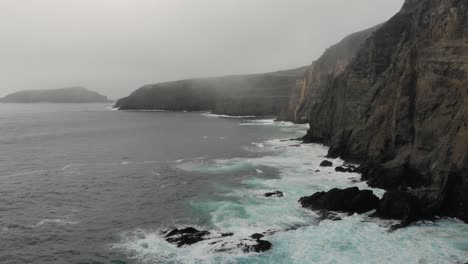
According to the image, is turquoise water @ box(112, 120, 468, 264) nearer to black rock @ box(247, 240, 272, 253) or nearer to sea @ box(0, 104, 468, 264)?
sea @ box(0, 104, 468, 264)

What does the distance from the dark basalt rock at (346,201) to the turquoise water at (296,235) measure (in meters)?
1.27

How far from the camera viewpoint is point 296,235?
34.4 m

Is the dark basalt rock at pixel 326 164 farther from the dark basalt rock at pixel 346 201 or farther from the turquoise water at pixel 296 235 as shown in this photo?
the dark basalt rock at pixel 346 201

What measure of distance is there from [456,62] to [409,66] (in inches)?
396

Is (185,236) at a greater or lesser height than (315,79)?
lesser

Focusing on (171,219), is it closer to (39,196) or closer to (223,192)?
(223,192)

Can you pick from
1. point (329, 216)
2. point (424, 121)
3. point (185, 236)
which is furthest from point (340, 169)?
point (185, 236)

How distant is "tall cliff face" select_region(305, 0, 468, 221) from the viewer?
125ft

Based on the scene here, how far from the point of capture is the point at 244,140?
99.3 m

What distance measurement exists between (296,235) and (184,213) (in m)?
12.8

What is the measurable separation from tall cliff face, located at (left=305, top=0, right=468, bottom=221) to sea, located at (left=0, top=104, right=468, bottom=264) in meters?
3.29

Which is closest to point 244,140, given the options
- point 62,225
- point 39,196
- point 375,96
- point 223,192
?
point 375,96

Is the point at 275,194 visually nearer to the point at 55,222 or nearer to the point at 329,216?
the point at 329,216

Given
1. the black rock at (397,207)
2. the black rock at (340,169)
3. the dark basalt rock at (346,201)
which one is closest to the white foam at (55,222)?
the dark basalt rock at (346,201)
